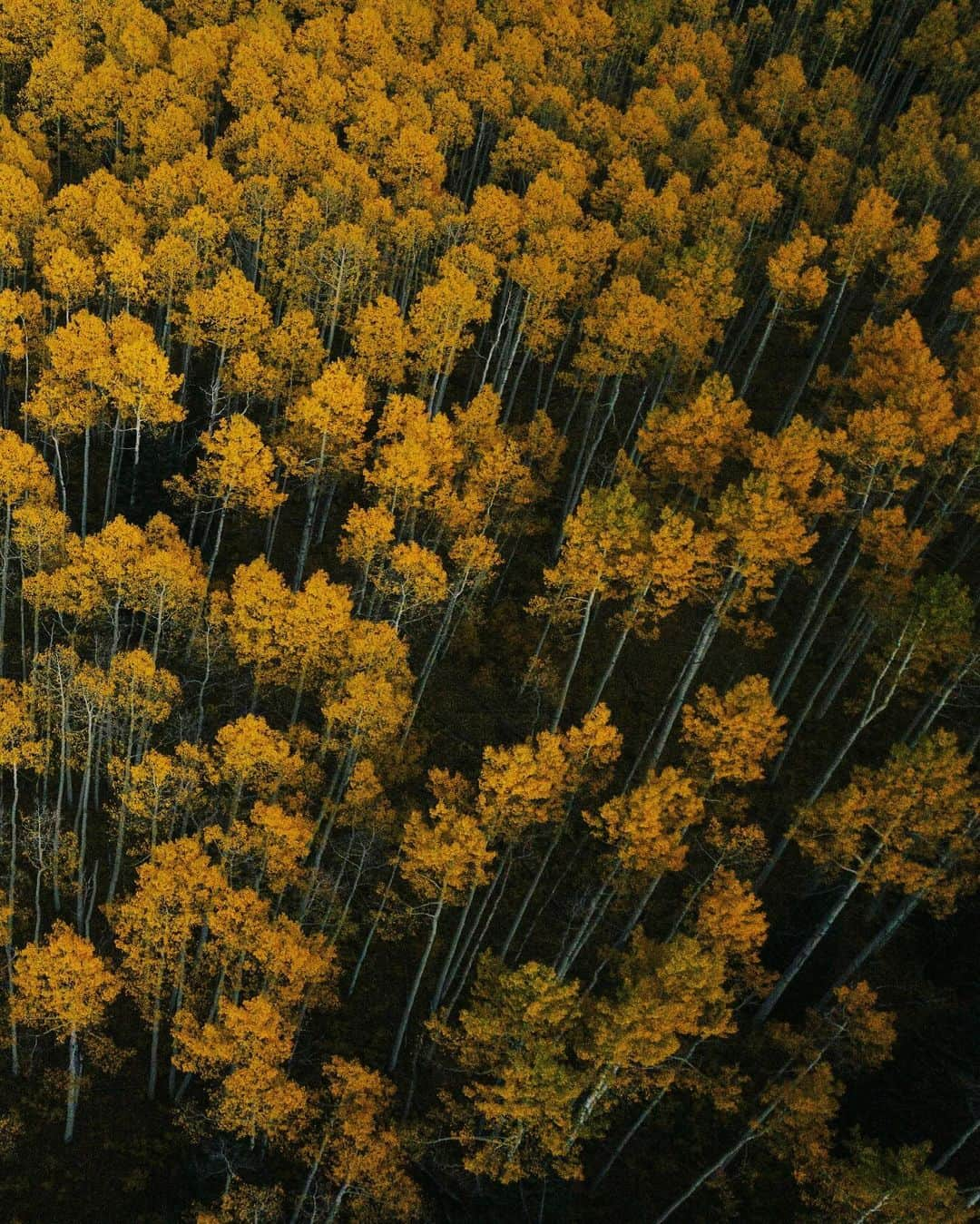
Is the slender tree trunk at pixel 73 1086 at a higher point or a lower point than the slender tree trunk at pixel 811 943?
lower

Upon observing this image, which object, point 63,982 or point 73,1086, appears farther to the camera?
point 73,1086

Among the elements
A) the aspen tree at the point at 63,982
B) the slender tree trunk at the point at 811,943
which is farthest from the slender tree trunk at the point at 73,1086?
the slender tree trunk at the point at 811,943

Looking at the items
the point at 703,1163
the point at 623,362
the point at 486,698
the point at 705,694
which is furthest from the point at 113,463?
the point at 703,1163

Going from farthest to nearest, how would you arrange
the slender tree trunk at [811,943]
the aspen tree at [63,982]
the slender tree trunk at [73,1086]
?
1. the slender tree trunk at [73,1086]
2. the slender tree trunk at [811,943]
3. the aspen tree at [63,982]

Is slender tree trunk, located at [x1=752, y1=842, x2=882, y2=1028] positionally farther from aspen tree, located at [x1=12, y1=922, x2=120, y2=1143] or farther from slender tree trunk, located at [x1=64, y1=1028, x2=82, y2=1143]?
slender tree trunk, located at [x1=64, y1=1028, x2=82, y2=1143]

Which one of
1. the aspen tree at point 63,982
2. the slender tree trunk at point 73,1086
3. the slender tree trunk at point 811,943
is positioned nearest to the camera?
the aspen tree at point 63,982

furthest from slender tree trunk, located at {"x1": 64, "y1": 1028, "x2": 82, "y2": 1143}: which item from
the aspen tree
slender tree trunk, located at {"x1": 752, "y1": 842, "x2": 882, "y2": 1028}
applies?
slender tree trunk, located at {"x1": 752, "y1": 842, "x2": 882, "y2": 1028}

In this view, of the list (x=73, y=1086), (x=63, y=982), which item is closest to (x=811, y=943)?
(x=63, y=982)

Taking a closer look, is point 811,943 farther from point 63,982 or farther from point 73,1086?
point 73,1086

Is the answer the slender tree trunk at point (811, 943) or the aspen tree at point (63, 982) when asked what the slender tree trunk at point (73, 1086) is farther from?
the slender tree trunk at point (811, 943)

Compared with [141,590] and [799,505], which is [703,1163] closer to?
[799,505]

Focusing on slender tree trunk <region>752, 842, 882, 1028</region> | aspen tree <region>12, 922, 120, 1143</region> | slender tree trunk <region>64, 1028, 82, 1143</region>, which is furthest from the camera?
slender tree trunk <region>64, 1028, 82, 1143</region>

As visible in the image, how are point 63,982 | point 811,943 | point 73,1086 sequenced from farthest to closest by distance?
point 73,1086, point 811,943, point 63,982
